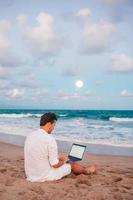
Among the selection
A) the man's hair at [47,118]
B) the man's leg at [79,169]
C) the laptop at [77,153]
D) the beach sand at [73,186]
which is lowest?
the beach sand at [73,186]

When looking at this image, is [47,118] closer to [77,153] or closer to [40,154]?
[40,154]

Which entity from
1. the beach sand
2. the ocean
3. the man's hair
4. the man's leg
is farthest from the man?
the ocean

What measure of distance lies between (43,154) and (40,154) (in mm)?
53

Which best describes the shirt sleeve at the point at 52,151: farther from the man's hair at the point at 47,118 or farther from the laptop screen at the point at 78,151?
the laptop screen at the point at 78,151

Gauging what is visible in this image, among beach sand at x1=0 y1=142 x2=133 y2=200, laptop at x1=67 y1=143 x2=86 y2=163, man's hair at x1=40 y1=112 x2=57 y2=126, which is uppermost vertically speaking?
man's hair at x1=40 y1=112 x2=57 y2=126

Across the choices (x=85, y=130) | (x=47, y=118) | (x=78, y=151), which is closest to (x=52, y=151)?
(x=47, y=118)

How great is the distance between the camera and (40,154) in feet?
16.5

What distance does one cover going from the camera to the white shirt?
196 inches

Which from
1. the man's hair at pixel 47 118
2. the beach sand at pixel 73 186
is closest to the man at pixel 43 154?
the man's hair at pixel 47 118

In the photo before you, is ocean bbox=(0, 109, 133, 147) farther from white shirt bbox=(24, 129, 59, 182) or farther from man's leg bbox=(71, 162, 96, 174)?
white shirt bbox=(24, 129, 59, 182)

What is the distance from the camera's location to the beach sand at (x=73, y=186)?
4.53 metres

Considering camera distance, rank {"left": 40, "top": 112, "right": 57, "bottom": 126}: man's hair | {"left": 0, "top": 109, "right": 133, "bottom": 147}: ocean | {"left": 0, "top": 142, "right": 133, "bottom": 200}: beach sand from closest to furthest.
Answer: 1. {"left": 0, "top": 142, "right": 133, "bottom": 200}: beach sand
2. {"left": 40, "top": 112, "right": 57, "bottom": 126}: man's hair
3. {"left": 0, "top": 109, "right": 133, "bottom": 147}: ocean

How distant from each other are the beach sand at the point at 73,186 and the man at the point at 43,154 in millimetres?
166

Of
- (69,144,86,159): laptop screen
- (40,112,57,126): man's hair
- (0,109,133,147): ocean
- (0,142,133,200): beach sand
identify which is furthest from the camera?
(0,109,133,147): ocean
